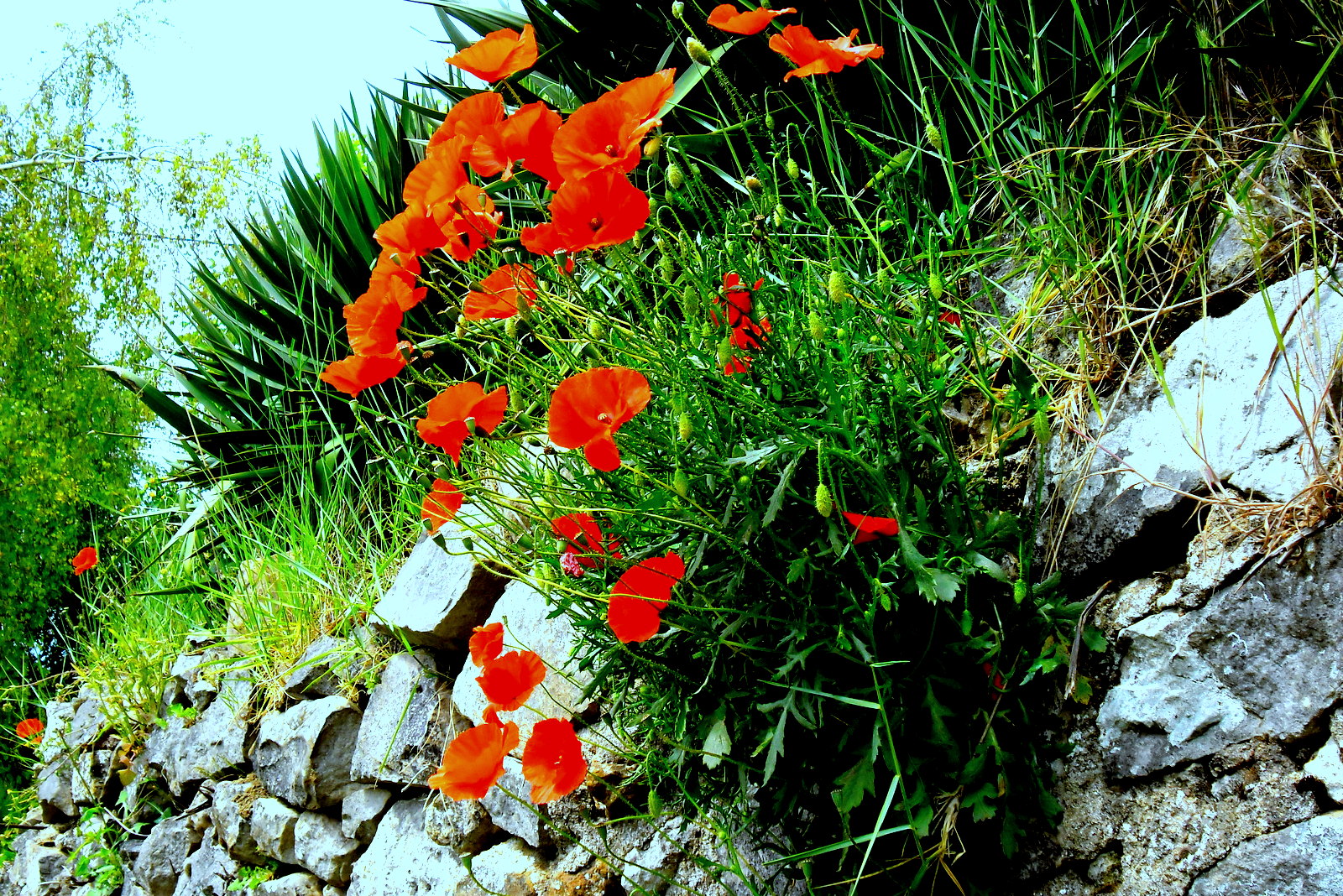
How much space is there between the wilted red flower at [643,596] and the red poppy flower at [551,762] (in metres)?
0.30

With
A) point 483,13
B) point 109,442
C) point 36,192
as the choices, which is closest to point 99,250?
point 36,192

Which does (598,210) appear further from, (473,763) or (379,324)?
(473,763)

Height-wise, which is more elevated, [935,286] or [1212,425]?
[935,286]

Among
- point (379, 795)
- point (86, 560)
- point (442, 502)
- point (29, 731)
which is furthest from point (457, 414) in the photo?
point (29, 731)

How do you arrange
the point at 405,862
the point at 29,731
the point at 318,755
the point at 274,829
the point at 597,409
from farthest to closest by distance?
the point at 29,731 < the point at 274,829 < the point at 318,755 < the point at 405,862 < the point at 597,409

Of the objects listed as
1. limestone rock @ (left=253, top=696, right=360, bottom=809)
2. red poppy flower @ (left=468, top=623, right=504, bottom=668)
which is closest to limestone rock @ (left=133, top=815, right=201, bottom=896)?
limestone rock @ (left=253, top=696, right=360, bottom=809)

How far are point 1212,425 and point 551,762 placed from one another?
1.26m

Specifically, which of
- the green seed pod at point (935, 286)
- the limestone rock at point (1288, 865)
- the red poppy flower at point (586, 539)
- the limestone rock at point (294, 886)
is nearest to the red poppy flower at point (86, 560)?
the limestone rock at point (294, 886)

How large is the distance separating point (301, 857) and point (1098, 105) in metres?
3.20

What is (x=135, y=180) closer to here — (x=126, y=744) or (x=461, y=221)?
(x=126, y=744)

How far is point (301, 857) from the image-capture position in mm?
3086

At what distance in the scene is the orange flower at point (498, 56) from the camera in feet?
5.14

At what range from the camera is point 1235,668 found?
4.55ft

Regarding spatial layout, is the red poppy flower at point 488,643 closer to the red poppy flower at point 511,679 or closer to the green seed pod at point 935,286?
the red poppy flower at point 511,679
